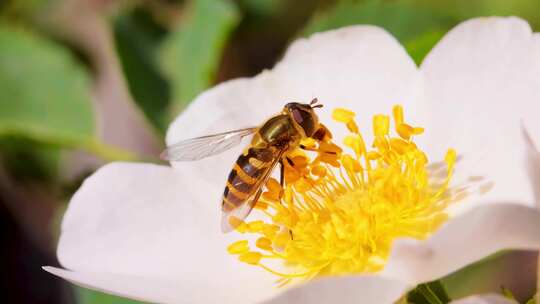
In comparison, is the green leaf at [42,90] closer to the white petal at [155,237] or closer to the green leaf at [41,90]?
the green leaf at [41,90]

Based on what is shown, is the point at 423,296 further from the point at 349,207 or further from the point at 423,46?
the point at 423,46

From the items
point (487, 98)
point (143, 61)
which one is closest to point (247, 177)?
point (487, 98)

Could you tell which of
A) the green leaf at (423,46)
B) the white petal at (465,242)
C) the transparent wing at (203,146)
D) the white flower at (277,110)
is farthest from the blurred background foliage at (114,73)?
the white petal at (465,242)

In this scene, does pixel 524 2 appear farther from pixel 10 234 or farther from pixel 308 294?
pixel 10 234

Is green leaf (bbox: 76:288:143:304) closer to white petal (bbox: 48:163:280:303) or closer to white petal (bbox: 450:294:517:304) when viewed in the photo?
white petal (bbox: 48:163:280:303)

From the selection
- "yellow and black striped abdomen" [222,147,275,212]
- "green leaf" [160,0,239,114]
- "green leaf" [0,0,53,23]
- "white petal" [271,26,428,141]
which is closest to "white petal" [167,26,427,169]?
"white petal" [271,26,428,141]

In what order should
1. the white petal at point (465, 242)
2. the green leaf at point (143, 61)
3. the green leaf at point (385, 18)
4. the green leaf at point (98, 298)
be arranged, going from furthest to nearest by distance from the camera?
the green leaf at point (143, 61)
the green leaf at point (385, 18)
the green leaf at point (98, 298)
the white petal at point (465, 242)
